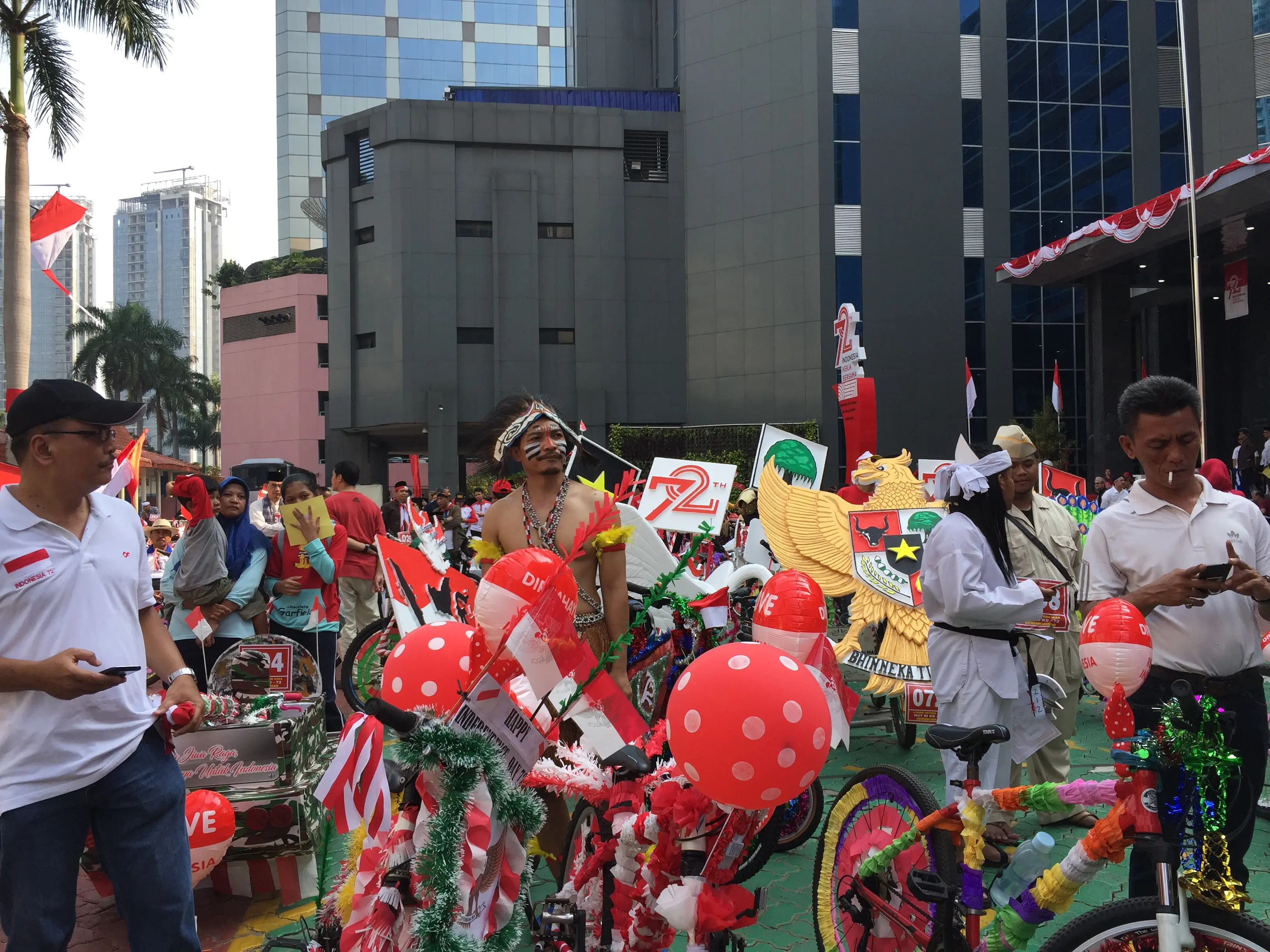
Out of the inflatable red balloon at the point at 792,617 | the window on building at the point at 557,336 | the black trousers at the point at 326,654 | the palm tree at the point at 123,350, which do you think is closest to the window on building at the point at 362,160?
the window on building at the point at 557,336

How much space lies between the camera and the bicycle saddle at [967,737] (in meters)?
2.82

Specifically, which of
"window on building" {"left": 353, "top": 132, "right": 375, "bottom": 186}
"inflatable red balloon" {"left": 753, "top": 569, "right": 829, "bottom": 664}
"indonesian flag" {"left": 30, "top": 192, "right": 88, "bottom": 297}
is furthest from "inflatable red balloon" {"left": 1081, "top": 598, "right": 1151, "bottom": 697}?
"window on building" {"left": 353, "top": 132, "right": 375, "bottom": 186}

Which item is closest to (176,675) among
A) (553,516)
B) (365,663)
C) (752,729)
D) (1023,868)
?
(553,516)

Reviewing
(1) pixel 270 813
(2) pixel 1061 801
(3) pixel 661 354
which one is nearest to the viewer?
(2) pixel 1061 801

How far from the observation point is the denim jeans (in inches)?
95.3

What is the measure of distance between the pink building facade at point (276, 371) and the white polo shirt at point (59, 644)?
4251 cm

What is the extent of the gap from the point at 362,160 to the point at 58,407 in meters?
36.8

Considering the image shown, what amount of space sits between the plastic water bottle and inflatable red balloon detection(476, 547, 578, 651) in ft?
4.61

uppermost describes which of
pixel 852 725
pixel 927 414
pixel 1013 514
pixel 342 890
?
pixel 927 414

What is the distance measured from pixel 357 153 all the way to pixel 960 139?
20.9 meters

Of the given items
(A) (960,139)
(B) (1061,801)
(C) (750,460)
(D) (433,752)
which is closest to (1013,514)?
(B) (1061,801)

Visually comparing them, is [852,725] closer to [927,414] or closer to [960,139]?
[927,414]

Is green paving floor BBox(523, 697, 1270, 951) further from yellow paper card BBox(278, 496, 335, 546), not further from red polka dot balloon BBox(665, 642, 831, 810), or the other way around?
yellow paper card BBox(278, 496, 335, 546)

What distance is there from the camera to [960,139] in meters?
29.3
